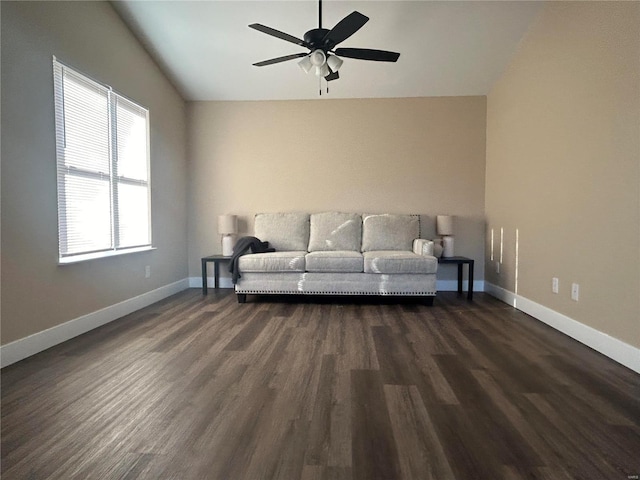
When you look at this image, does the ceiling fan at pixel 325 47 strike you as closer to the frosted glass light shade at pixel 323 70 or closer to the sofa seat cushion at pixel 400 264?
the frosted glass light shade at pixel 323 70

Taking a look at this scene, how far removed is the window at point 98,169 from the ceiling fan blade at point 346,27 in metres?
2.05

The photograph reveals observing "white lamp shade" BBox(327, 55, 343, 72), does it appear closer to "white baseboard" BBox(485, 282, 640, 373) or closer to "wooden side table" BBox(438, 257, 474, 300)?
"wooden side table" BBox(438, 257, 474, 300)

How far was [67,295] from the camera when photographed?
105 inches

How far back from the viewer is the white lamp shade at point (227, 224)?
14.4ft

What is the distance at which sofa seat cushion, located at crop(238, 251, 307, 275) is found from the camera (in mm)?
3758

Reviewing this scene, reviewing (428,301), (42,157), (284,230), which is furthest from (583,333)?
(42,157)

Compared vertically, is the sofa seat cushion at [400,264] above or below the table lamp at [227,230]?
below

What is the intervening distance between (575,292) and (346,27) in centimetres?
264

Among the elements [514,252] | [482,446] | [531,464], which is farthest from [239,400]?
[514,252]

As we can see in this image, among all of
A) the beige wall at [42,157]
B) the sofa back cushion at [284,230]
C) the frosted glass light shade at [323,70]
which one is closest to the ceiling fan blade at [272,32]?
the frosted glass light shade at [323,70]

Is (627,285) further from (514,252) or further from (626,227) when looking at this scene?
(514,252)

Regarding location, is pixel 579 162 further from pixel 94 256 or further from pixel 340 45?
pixel 94 256

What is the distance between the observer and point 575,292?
2676 millimetres

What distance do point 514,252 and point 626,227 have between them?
155 centimetres
